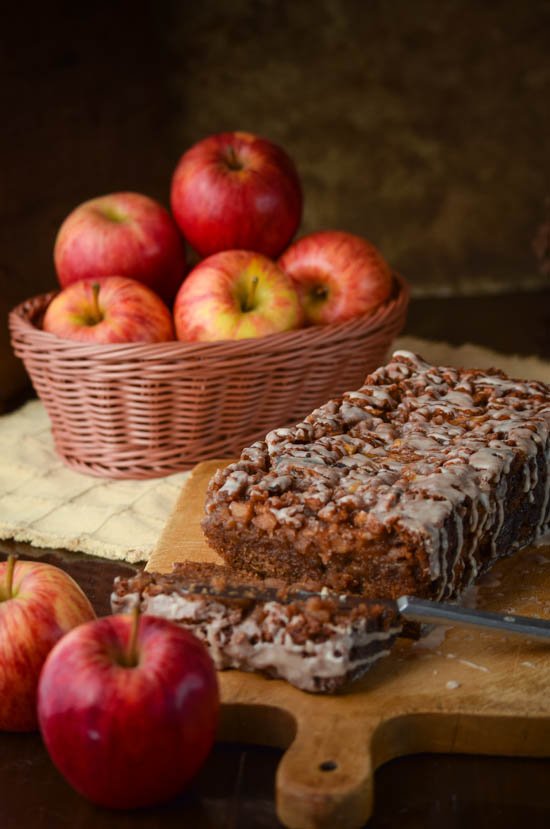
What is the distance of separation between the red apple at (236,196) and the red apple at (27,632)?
1.25 m

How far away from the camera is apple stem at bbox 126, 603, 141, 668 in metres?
1.20

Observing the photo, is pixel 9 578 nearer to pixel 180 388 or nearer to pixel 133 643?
pixel 133 643

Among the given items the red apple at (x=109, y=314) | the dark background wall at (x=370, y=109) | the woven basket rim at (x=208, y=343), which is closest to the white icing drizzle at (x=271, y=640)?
the woven basket rim at (x=208, y=343)

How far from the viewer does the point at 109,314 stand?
2262mm

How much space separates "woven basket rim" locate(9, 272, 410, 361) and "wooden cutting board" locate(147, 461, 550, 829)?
828 millimetres

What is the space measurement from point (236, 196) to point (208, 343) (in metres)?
0.49

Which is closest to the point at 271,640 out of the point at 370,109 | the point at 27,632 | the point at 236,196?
the point at 27,632

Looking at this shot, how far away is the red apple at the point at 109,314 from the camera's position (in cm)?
224

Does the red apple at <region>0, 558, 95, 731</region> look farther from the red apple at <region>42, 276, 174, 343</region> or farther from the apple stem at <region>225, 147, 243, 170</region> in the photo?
the apple stem at <region>225, 147, 243, 170</region>

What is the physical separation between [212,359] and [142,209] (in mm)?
511

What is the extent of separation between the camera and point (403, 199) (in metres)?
3.93

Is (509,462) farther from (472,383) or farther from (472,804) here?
(472,804)

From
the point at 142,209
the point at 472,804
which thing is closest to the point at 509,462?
the point at 472,804

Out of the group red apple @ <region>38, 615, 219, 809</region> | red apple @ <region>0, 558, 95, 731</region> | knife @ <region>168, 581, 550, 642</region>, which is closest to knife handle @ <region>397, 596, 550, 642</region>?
knife @ <region>168, 581, 550, 642</region>
